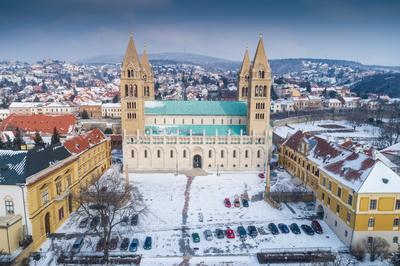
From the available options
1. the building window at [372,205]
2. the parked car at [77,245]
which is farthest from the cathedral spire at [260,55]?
the parked car at [77,245]

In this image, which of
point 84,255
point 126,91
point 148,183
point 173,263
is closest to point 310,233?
point 173,263

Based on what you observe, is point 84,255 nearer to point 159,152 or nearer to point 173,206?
point 173,206

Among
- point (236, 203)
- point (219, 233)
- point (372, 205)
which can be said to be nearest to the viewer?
point (372, 205)

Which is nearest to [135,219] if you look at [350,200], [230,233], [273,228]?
[230,233]

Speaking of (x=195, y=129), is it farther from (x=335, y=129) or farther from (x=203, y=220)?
(x=335, y=129)

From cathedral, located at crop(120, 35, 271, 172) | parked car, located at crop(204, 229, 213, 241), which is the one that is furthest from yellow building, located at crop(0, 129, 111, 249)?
parked car, located at crop(204, 229, 213, 241)

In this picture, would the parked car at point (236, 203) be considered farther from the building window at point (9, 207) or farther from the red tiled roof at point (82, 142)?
the building window at point (9, 207)
